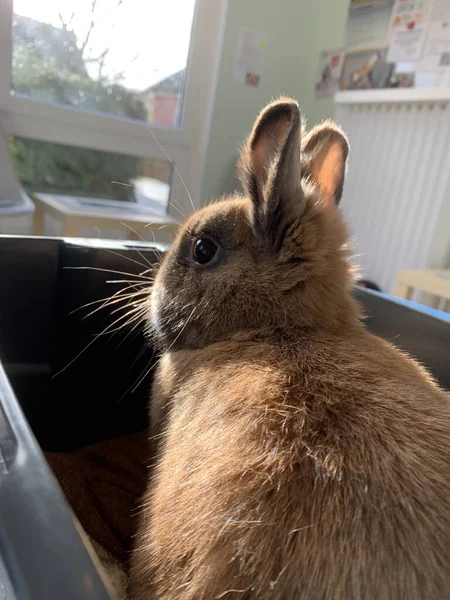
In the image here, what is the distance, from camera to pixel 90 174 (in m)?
2.03

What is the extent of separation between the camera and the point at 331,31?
2246mm

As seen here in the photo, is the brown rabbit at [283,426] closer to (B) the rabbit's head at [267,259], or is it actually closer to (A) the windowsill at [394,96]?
(B) the rabbit's head at [267,259]

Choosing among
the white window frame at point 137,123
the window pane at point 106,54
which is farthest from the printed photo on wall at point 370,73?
the window pane at point 106,54

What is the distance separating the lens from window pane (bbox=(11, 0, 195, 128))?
5.83 ft

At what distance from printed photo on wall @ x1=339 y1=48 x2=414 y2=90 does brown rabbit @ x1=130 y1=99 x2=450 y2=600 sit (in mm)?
1403

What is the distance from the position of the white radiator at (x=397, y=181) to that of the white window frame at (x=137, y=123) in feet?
1.85

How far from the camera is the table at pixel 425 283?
4.55 ft

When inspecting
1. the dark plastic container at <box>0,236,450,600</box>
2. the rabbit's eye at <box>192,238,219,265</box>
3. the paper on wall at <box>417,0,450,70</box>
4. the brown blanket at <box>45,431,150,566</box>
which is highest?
the paper on wall at <box>417,0,450,70</box>

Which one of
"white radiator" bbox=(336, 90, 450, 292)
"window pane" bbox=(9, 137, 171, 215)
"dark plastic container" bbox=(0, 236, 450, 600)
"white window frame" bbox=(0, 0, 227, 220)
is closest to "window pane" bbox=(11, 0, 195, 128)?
"white window frame" bbox=(0, 0, 227, 220)

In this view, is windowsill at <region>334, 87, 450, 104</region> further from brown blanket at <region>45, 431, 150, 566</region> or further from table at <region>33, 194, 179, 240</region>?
brown blanket at <region>45, 431, 150, 566</region>

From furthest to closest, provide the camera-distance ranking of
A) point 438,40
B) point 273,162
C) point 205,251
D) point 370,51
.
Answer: point 370,51
point 438,40
point 205,251
point 273,162

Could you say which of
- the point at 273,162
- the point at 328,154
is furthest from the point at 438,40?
the point at 273,162

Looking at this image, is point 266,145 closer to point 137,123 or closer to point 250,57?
point 137,123

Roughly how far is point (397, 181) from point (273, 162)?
1495mm
